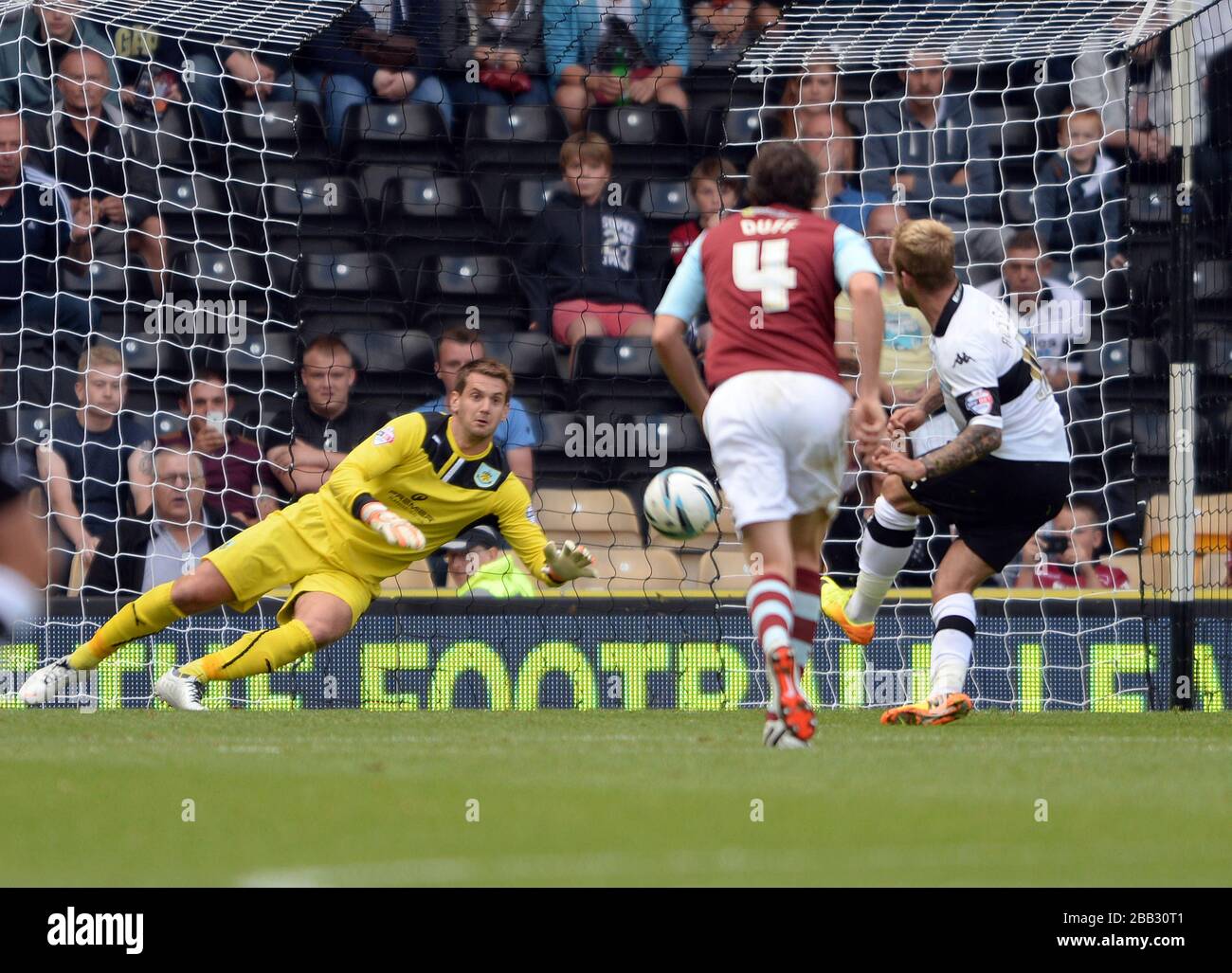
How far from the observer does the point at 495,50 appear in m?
10.1

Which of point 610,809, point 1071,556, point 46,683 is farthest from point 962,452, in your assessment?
point 1071,556

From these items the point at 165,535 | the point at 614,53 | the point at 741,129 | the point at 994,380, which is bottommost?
the point at 165,535

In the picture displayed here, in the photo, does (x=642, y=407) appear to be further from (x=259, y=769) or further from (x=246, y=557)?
(x=259, y=769)

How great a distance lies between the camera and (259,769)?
4.68 m

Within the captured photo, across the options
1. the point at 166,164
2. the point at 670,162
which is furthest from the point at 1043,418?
the point at 166,164

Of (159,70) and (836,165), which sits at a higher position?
(159,70)

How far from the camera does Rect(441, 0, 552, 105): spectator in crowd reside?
9828mm

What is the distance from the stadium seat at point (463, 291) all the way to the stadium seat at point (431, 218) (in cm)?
8

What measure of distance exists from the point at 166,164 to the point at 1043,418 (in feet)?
19.8

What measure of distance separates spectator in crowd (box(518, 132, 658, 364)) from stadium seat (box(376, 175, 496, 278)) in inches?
19.4

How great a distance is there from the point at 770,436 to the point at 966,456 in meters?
1.06

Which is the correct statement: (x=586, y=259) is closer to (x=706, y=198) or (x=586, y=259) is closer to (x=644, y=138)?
(x=706, y=198)

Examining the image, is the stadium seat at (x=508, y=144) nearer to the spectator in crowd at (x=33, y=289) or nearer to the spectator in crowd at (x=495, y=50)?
the spectator in crowd at (x=495, y=50)

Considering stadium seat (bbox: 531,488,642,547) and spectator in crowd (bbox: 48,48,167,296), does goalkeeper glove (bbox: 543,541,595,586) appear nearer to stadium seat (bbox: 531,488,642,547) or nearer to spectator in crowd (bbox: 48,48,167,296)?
stadium seat (bbox: 531,488,642,547)
